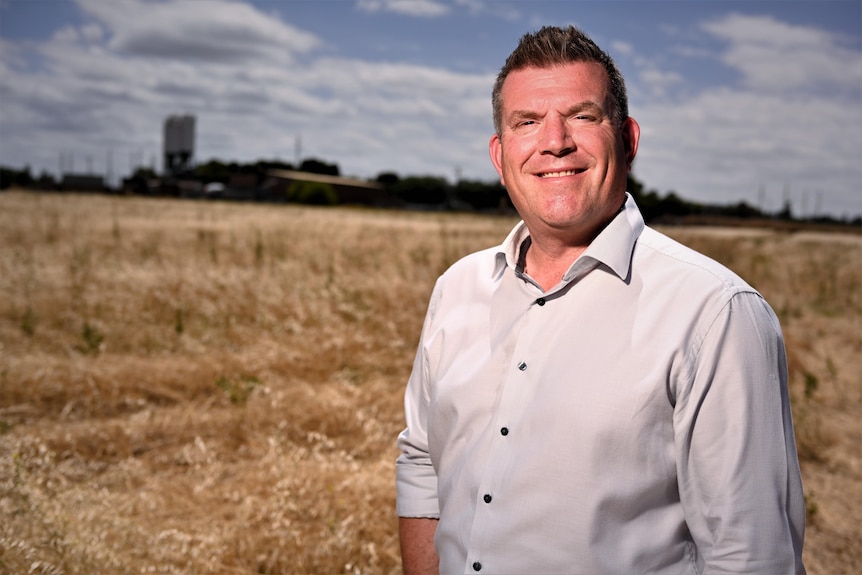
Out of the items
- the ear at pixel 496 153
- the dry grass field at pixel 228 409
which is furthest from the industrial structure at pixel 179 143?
the ear at pixel 496 153

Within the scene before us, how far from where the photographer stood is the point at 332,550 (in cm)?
352

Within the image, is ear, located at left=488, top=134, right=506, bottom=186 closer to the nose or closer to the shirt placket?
the nose

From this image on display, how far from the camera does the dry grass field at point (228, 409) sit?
3541mm

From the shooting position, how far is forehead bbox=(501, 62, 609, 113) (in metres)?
1.89

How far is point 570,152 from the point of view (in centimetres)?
191

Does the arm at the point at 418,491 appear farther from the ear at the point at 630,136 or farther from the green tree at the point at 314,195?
the green tree at the point at 314,195

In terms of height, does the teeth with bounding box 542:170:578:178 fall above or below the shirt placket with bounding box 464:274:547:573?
above

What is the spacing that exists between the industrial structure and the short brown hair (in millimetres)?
107594

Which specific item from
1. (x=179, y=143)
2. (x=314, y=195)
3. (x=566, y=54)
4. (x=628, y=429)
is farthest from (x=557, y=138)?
(x=179, y=143)

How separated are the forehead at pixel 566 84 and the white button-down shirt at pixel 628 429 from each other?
321 mm

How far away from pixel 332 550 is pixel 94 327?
15.7 feet

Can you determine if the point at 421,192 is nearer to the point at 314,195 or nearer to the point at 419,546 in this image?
the point at 314,195

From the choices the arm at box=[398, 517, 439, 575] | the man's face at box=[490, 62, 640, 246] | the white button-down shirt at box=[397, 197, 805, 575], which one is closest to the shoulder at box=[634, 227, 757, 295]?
the white button-down shirt at box=[397, 197, 805, 575]

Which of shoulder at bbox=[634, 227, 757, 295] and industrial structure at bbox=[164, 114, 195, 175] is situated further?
industrial structure at bbox=[164, 114, 195, 175]
